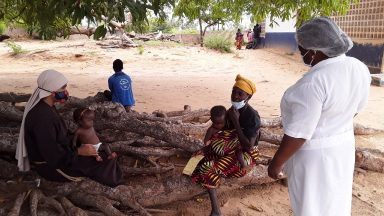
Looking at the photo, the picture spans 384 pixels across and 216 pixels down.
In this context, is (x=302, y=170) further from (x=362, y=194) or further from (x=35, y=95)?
(x=362, y=194)

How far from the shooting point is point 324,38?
6.64 feet

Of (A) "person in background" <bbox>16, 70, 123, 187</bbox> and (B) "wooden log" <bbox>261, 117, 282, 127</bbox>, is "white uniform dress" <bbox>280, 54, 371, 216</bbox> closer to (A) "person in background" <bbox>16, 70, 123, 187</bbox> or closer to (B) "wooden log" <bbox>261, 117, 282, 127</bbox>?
(A) "person in background" <bbox>16, 70, 123, 187</bbox>

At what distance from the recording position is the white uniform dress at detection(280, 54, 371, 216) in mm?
2002

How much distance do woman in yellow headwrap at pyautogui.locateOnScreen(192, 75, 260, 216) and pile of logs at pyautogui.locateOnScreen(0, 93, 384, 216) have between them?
12.7 inches

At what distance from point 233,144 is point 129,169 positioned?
Answer: 1203 millimetres

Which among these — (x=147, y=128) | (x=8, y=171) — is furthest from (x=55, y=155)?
(x=147, y=128)

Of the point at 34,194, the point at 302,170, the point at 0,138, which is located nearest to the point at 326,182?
the point at 302,170

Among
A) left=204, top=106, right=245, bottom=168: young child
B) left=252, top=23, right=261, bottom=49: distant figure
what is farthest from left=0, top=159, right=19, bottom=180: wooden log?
left=252, top=23, right=261, bottom=49: distant figure

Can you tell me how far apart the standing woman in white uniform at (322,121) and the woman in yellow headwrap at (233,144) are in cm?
85

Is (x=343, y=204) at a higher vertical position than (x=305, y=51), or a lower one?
lower

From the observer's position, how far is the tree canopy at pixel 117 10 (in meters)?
3.08

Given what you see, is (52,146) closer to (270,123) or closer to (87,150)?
(87,150)

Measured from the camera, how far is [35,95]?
112 inches

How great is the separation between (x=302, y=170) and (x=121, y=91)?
397 centimetres
